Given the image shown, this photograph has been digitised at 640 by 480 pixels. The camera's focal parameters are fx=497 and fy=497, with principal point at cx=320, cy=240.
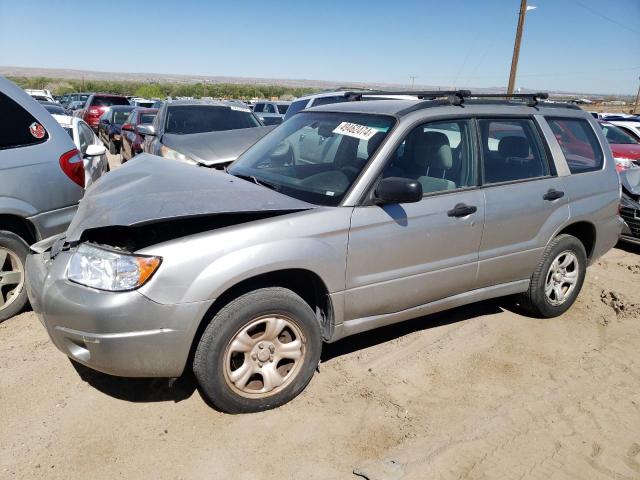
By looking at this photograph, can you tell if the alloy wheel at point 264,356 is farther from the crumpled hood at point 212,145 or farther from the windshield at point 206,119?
the windshield at point 206,119

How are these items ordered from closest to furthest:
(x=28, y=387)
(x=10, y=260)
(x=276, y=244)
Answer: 1. (x=276, y=244)
2. (x=28, y=387)
3. (x=10, y=260)

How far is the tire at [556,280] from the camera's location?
4242 millimetres

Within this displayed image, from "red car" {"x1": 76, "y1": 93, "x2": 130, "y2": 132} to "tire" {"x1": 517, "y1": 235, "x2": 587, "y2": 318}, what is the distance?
18913 mm

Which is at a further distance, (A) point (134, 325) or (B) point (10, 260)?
(B) point (10, 260)

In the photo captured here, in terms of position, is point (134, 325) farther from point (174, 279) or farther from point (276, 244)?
point (276, 244)

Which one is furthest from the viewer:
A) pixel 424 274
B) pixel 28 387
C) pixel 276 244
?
pixel 424 274

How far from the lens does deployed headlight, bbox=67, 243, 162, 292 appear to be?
2.51m

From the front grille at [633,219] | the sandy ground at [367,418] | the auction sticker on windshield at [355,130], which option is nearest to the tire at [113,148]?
the sandy ground at [367,418]

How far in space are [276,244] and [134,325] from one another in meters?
0.84

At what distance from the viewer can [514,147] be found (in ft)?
13.2

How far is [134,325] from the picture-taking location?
8.22 ft

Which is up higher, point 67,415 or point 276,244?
point 276,244

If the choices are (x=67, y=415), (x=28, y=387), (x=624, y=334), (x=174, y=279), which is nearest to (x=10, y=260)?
(x=28, y=387)

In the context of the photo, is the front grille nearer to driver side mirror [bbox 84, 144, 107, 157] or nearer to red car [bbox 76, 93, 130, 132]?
driver side mirror [bbox 84, 144, 107, 157]
